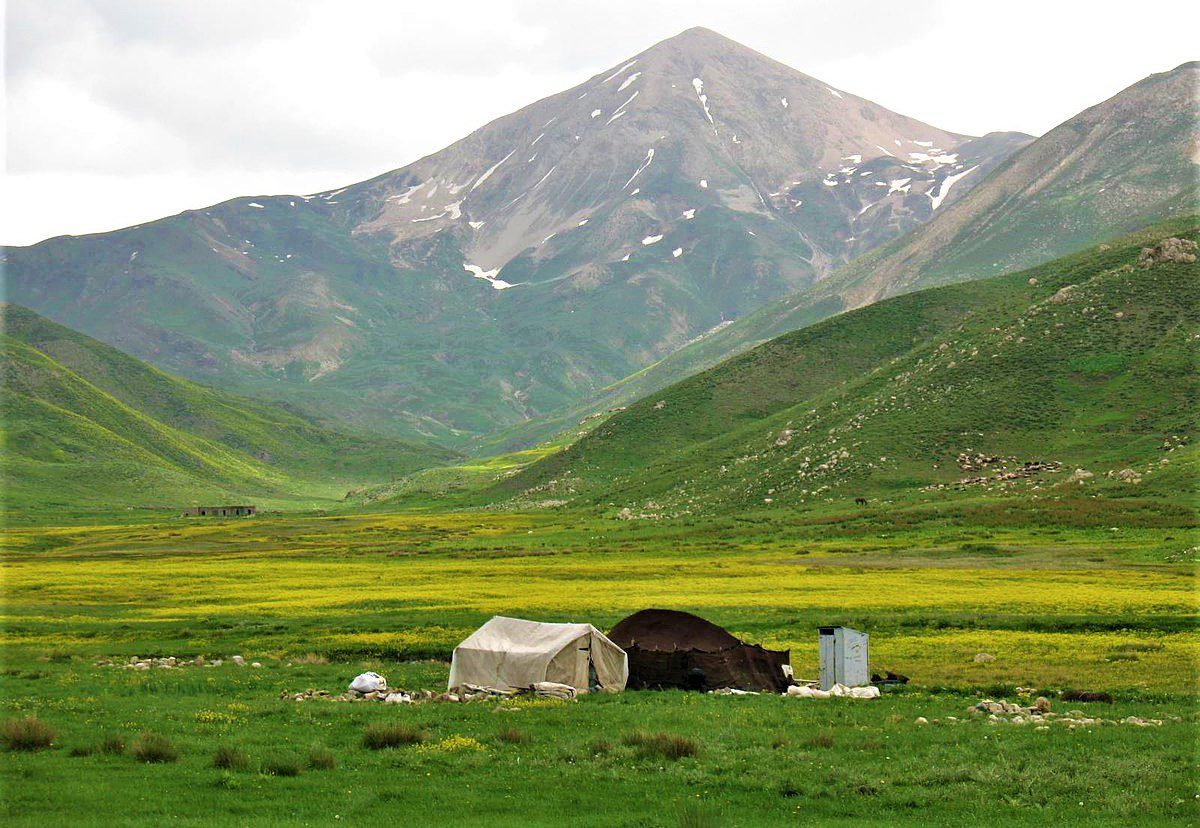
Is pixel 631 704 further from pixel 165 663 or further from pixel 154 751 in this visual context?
pixel 165 663

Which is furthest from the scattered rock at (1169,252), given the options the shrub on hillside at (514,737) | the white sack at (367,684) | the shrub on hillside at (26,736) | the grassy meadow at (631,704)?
the shrub on hillside at (26,736)

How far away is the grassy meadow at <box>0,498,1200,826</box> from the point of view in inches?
1019

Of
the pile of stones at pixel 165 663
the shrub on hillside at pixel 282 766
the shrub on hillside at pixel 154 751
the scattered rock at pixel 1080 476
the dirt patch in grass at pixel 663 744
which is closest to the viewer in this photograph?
the shrub on hillside at pixel 282 766

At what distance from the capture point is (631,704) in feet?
127

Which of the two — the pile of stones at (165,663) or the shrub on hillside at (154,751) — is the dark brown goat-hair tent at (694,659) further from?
the shrub on hillside at (154,751)

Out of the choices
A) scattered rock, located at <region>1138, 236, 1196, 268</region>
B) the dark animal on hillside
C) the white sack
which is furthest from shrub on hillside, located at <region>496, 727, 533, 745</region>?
scattered rock, located at <region>1138, 236, 1196, 268</region>

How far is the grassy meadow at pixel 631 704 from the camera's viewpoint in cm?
2588

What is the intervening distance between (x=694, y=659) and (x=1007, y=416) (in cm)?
12215

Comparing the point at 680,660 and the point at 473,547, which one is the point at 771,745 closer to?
the point at 680,660

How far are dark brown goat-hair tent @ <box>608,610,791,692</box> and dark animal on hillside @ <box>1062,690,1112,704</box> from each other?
9.87 m

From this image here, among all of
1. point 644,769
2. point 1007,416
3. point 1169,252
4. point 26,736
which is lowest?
point 644,769

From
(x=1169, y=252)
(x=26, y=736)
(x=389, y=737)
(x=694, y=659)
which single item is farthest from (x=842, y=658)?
(x=1169, y=252)

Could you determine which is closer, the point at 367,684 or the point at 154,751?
the point at 154,751

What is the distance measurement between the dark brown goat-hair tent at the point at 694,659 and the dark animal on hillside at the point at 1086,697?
9869 mm
